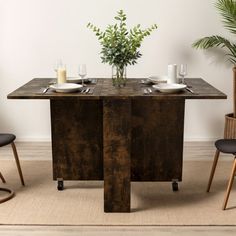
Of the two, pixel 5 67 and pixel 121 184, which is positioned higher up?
pixel 5 67

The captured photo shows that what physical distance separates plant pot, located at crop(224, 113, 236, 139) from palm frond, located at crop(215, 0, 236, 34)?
804 mm

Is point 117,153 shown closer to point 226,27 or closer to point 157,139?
point 157,139

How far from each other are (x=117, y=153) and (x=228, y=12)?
81.7 inches

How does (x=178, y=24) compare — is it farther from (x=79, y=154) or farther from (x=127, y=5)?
(x=79, y=154)

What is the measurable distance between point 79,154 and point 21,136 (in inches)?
64.3

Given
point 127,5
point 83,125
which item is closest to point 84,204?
point 83,125

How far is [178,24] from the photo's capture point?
4.71 m

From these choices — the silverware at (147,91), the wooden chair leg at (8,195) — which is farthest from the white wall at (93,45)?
the silverware at (147,91)

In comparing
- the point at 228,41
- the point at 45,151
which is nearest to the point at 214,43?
the point at 228,41

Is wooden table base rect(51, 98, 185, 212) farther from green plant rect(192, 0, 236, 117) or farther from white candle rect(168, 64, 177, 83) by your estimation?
green plant rect(192, 0, 236, 117)

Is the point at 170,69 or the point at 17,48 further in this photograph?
the point at 17,48

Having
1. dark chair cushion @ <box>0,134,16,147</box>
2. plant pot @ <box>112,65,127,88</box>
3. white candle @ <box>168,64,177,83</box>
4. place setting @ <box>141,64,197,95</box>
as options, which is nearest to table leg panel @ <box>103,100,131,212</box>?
place setting @ <box>141,64,197,95</box>

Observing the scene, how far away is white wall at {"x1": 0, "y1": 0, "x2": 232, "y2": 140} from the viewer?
468 centimetres

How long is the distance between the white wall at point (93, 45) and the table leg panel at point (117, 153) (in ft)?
6.07
